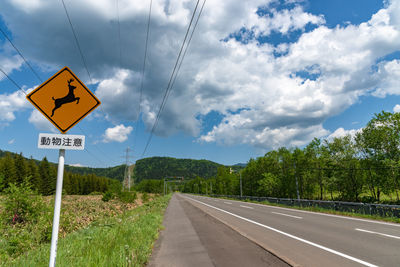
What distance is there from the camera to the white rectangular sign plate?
119 inches

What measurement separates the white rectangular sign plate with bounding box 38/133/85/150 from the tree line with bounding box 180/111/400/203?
31940 mm

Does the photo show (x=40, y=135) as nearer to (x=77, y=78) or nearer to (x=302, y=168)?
(x=77, y=78)

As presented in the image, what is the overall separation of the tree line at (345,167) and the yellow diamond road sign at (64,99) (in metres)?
31.9

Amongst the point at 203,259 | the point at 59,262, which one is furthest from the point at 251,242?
the point at 59,262

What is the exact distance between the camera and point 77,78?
11.2ft

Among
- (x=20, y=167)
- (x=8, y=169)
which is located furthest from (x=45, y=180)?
(x=8, y=169)

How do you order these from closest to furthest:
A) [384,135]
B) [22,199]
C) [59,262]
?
[59,262]
[22,199]
[384,135]

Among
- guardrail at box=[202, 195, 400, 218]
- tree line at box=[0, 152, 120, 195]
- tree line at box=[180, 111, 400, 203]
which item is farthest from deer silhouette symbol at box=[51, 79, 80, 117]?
tree line at box=[0, 152, 120, 195]

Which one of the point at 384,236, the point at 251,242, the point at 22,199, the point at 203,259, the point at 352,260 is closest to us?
the point at 352,260

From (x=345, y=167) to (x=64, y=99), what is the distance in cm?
5074

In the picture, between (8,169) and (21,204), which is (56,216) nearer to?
(21,204)

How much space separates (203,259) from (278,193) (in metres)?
61.1

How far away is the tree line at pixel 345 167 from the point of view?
34.5 meters

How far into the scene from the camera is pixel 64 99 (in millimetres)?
3309
